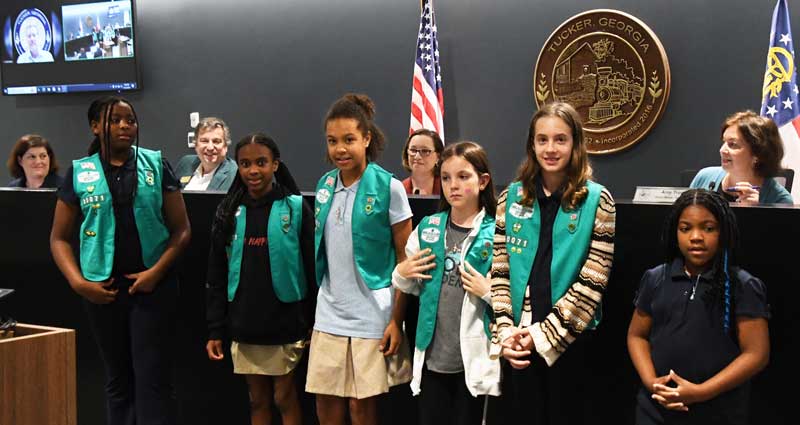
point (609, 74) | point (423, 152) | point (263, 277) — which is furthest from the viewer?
point (609, 74)

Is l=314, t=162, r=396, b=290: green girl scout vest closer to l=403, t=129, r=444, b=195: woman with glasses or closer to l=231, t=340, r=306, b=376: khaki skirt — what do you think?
l=231, t=340, r=306, b=376: khaki skirt

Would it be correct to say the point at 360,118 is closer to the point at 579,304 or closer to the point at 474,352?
the point at 474,352

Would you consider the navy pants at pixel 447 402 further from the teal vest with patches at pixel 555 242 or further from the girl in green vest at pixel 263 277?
the girl in green vest at pixel 263 277

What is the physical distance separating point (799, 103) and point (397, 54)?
9.83ft

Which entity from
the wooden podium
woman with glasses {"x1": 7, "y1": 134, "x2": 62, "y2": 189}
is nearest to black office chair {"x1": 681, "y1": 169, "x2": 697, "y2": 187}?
woman with glasses {"x1": 7, "y1": 134, "x2": 62, "y2": 189}

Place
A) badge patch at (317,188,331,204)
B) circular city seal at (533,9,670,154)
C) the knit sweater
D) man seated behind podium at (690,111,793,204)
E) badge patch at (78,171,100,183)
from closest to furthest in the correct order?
1. the knit sweater
2. badge patch at (317,188,331,204)
3. badge patch at (78,171,100,183)
4. man seated behind podium at (690,111,793,204)
5. circular city seal at (533,9,670,154)

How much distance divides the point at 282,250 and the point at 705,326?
133 cm

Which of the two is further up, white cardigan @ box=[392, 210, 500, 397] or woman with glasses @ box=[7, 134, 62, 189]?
woman with glasses @ box=[7, 134, 62, 189]

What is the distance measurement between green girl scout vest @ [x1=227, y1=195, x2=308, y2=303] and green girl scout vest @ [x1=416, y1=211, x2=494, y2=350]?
0.47 meters

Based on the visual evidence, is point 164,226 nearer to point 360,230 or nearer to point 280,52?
point 360,230

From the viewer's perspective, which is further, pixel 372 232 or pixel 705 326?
pixel 372 232

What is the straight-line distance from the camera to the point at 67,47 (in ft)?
25.1

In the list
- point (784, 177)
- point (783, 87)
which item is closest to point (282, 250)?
point (784, 177)

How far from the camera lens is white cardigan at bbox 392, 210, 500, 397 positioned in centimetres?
230
